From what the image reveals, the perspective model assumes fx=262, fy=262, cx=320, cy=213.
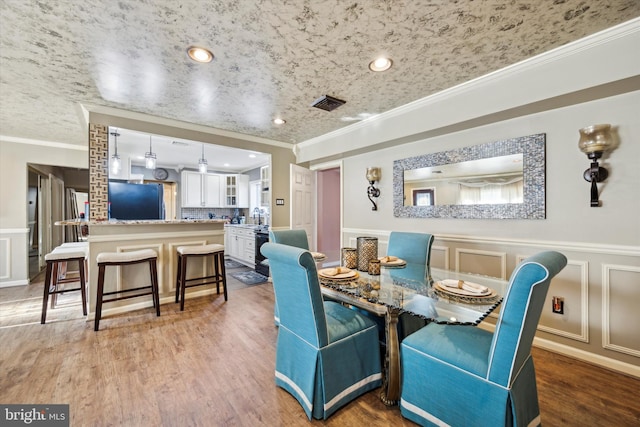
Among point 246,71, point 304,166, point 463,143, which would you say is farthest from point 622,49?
point 304,166

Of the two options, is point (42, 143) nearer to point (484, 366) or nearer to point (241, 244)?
point (241, 244)

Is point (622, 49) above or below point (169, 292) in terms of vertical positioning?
above

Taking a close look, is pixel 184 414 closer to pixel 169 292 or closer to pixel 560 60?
pixel 169 292

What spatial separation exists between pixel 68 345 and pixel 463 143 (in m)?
4.27

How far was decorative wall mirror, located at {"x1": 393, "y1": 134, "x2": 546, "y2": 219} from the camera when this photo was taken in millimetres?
2342

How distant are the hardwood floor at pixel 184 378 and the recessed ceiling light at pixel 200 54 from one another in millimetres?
2381

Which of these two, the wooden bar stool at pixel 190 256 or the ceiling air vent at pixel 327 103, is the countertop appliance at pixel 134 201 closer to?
the wooden bar stool at pixel 190 256

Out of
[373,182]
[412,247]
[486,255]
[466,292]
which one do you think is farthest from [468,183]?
[466,292]

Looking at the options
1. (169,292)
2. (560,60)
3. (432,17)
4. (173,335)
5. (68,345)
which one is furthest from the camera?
(169,292)

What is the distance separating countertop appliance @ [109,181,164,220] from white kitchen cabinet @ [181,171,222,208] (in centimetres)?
304

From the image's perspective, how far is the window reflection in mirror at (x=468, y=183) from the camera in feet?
8.07

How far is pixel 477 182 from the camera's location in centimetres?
271

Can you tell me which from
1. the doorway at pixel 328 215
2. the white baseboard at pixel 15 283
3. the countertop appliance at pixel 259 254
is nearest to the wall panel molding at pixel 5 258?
the white baseboard at pixel 15 283

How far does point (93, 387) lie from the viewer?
69.9 inches
